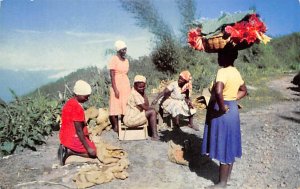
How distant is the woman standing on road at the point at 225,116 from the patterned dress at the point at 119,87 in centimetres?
229

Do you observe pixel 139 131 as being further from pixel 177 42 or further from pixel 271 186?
pixel 177 42

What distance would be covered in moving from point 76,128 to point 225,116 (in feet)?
5.92

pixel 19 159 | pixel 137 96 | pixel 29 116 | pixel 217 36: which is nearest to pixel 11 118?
pixel 29 116

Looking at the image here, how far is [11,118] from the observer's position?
18.6ft

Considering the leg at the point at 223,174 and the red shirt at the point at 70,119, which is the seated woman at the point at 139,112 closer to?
the red shirt at the point at 70,119

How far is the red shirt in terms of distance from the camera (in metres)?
4.68

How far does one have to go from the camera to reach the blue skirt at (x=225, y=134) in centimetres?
411

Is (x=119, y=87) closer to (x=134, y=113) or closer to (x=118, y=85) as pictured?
(x=118, y=85)

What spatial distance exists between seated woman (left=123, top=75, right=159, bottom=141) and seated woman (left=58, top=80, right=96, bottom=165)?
1.12 metres

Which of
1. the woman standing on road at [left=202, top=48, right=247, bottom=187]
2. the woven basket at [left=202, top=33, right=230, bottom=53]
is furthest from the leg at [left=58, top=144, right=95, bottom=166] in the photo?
the woven basket at [left=202, top=33, right=230, bottom=53]

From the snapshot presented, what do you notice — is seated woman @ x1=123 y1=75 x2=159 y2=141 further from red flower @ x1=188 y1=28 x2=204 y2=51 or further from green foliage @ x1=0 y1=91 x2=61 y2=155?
red flower @ x1=188 y1=28 x2=204 y2=51

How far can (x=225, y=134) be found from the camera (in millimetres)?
4133

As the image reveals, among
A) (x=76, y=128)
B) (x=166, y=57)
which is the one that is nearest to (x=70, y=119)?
(x=76, y=128)

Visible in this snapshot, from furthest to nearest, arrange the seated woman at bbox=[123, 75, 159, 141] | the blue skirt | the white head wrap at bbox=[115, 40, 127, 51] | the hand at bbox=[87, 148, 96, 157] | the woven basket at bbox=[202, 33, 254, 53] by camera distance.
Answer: the white head wrap at bbox=[115, 40, 127, 51] → the seated woman at bbox=[123, 75, 159, 141] → the hand at bbox=[87, 148, 96, 157] → the blue skirt → the woven basket at bbox=[202, 33, 254, 53]
